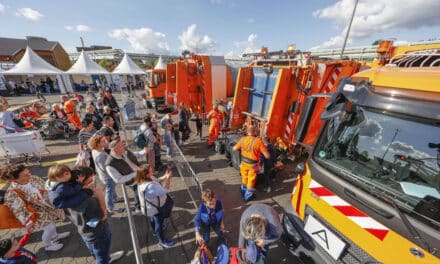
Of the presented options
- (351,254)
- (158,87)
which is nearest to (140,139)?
(351,254)

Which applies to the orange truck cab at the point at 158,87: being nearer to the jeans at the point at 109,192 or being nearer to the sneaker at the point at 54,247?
the jeans at the point at 109,192

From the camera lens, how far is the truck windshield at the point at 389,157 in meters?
1.38

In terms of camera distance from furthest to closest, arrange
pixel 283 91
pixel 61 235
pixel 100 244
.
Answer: pixel 283 91 < pixel 61 235 < pixel 100 244

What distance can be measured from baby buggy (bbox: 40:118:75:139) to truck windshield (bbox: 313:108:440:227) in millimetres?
9989

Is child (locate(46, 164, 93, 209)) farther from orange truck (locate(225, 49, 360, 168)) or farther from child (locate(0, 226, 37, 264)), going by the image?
orange truck (locate(225, 49, 360, 168))

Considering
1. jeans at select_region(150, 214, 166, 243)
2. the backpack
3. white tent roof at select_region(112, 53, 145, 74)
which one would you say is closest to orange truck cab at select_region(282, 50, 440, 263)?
jeans at select_region(150, 214, 166, 243)

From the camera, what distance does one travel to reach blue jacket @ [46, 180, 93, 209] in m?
1.99

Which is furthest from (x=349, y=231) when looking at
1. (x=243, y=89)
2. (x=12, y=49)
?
(x=12, y=49)

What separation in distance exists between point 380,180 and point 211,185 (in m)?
3.44

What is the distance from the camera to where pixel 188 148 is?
21.6ft

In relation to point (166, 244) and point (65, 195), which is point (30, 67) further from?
point (166, 244)

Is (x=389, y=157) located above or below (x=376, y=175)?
above

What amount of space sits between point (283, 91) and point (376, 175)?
2.88 metres

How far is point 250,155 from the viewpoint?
3.33m
